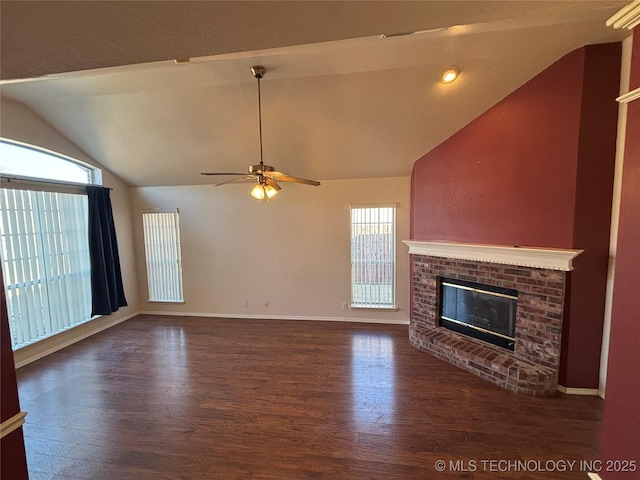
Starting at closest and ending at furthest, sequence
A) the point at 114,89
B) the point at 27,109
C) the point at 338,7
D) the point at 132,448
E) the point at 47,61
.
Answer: the point at 338,7 → the point at 47,61 → the point at 132,448 → the point at 114,89 → the point at 27,109

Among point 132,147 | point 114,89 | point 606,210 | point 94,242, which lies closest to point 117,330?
point 94,242

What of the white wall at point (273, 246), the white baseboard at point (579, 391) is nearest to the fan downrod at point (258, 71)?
the white wall at point (273, 246)

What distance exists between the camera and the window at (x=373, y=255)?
490 cm

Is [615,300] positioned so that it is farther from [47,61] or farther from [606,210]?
[47,61]

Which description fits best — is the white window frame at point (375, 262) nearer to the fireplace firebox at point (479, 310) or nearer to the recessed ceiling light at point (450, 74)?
the fireplace firebox at point (479, 310)

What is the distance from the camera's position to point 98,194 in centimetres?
476

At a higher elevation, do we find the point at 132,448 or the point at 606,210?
the point at 606,210

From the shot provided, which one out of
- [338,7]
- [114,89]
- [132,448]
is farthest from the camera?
[114,89]

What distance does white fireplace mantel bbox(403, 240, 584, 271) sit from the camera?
9.11ft

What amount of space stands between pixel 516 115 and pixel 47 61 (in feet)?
12.3

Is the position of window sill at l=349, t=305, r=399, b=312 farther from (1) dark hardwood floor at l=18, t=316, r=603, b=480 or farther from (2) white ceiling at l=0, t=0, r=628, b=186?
(2) white ceiling at l=0, t=0, r=628, b=186

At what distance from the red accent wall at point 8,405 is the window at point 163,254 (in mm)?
4225

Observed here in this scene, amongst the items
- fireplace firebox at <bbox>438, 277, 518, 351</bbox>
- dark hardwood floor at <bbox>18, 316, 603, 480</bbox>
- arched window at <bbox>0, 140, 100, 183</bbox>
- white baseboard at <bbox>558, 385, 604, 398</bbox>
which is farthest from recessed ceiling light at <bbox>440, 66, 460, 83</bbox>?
arched window at <bbox>0, 140, 100, 183</bbox>

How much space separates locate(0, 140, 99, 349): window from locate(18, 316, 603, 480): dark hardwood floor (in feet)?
2.11
